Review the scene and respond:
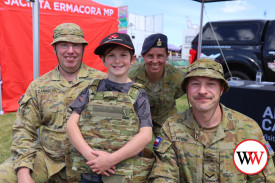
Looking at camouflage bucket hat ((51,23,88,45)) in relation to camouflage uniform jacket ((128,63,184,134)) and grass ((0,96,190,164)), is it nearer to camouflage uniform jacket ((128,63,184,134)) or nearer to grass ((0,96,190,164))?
camouflage uniform jacket ((128,63,184,134))

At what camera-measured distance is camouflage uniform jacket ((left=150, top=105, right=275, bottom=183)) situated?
1.54 meters

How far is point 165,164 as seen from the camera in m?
1.59

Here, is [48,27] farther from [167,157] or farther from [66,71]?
[167,157]

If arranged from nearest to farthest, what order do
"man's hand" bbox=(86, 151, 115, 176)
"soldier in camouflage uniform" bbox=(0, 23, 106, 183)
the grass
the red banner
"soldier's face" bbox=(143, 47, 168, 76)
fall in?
"man's hand" bbox=(86, 151, 115, 176) < "soldier in camouflage uniform" bbox=(0, 23, 106, 183) < "soldier's face" bbox=(143, 47, 168, 76) < the grass < the red banner

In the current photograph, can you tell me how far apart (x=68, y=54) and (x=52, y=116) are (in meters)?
0.52

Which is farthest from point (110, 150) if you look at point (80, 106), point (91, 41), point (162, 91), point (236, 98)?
point (91, 41)

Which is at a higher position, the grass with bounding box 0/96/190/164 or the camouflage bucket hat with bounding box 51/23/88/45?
the camouflage bucket hat with bounding box 51/23/88/45

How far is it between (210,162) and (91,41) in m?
5.63

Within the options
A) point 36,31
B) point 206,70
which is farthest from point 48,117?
point 206,70

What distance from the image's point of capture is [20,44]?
556 centimetres

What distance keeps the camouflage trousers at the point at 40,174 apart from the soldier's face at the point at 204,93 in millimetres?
1036

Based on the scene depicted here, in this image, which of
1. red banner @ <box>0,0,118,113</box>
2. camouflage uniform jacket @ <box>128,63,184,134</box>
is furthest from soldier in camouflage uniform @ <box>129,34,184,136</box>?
red banner @ <box>0,0,118,113</box>

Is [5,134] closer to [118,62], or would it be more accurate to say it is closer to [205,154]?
[118,62]

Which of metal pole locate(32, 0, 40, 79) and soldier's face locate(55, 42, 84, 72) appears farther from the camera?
metal pole locate(32, 0, 40, 79)
